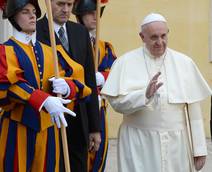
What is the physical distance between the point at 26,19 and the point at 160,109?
1161mm

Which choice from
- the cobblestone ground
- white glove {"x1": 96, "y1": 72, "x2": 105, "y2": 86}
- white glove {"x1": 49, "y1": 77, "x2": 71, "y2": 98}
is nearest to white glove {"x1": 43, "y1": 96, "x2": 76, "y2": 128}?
white glove {"x1": 49, "y1": 77, "x2": 71, "y2": 98}

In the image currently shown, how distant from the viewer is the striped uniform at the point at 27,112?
411 cm

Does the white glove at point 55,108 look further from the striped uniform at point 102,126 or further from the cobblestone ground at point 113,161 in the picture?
the cobblestone ground at point 113,161

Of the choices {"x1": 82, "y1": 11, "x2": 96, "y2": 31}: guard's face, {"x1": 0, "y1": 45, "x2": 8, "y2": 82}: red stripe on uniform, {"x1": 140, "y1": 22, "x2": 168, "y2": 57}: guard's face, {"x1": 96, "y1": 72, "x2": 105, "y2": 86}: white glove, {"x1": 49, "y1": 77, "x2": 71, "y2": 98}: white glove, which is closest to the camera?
{"x1": 0, "y1": 45, "x2": 8, "y2": 82}: red stripe on uniform

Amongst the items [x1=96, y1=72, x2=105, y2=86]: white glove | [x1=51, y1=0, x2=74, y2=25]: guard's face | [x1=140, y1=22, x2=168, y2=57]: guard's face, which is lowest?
[x1=96, y1=72, x2=105, y2=86]: white glove

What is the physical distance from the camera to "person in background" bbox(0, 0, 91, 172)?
13.5 feet

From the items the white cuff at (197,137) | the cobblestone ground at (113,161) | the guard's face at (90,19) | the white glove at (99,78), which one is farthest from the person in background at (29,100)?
the cobblestone ground at (113,161)

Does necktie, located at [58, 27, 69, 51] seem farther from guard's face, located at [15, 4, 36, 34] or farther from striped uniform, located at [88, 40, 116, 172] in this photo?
striped uniform, located at [88, 40, 116, 172]

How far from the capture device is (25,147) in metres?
4.28

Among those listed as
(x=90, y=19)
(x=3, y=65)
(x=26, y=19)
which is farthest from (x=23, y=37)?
(x=90, y=19)

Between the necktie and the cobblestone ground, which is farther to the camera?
the cobblestone ground

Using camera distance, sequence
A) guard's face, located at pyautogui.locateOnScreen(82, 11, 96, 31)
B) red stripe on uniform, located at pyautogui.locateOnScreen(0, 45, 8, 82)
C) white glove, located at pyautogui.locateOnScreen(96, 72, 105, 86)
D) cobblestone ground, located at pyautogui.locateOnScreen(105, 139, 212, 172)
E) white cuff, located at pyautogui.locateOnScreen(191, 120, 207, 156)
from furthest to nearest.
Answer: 1. cobblestone ground, located at pyautogui.locateOnScreen(105, 139, 212, 172)
2. guard's face, located at pyautogui.locateOnScreen(82, 11, 96, 31)
3. white glove, located at pyautogui.locateOnScreen(96, 72, 105, 86)
4. white cuff, located at pyautogui.locateOnScreen(191, 120, 207, 156)
5. red stripe on uniform, located at pyautogui.locateOnScreen(0, 45, 8, 82)

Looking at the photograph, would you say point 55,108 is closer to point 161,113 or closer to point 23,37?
point 23,37

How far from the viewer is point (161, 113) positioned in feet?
Answer: 15.9
